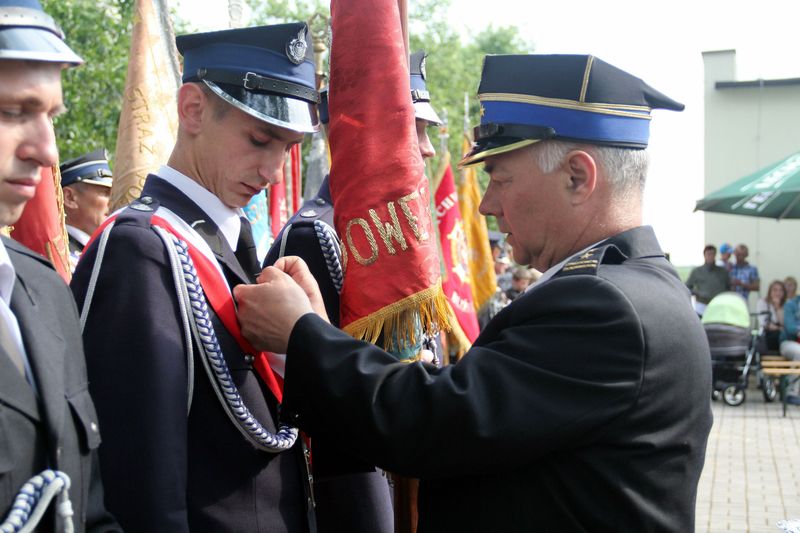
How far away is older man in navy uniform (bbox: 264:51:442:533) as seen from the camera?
303 cm

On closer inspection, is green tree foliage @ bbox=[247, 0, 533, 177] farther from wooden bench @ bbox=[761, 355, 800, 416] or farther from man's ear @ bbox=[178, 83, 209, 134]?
man's ear @ bbox=[178, 83, 209, 134]

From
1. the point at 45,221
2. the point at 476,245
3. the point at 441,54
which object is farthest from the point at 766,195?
the point at 441,54

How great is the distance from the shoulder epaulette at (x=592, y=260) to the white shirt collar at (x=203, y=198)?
3.04ft

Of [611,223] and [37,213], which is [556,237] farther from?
[37,213]

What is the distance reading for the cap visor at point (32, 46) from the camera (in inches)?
67.9

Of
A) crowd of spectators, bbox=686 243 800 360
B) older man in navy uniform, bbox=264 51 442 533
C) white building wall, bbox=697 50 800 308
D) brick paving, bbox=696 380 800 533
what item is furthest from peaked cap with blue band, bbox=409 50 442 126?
white building wall, bbox=697 50 800 308

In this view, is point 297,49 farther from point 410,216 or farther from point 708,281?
point 708,281

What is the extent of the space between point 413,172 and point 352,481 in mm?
953

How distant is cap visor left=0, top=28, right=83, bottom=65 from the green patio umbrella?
1182 cm

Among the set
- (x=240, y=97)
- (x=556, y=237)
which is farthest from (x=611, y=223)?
(x=240, y=97)

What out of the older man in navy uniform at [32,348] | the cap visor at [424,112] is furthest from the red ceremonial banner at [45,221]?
the older man in navy uniform at [32,348]

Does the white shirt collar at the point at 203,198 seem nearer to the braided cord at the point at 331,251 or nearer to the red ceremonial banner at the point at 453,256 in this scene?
the braided cord at the point at 331,251

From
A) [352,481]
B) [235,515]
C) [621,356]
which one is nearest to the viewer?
[621,356]

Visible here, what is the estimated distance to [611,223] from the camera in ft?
8.05
